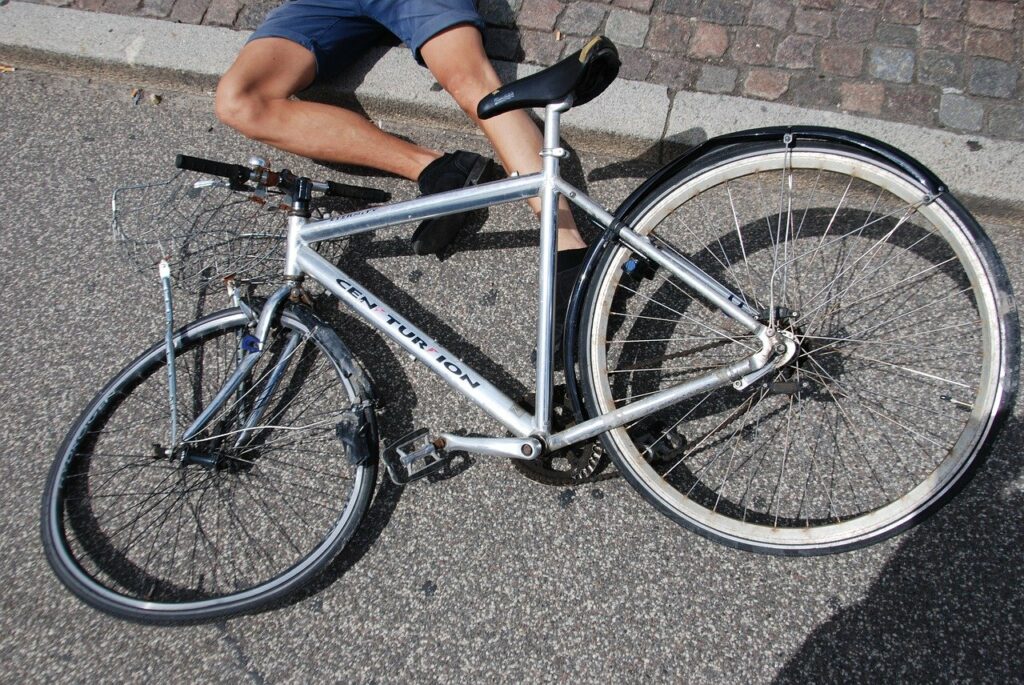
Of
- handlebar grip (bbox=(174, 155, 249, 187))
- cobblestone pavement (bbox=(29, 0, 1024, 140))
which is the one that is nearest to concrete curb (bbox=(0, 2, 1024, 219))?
cobblestone pavement (bbox=(29, 0, 1024, 140))

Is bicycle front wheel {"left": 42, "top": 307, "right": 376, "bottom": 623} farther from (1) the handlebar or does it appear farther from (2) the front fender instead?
(2) the front fender

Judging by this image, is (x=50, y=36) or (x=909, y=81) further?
(x=50, y=36)

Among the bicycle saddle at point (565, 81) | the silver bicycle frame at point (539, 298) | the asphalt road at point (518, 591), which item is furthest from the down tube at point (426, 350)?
the bicycle saddle at point (565, 81)

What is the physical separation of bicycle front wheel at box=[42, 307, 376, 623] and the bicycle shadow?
5.61 ft

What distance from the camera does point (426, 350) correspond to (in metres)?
2.35

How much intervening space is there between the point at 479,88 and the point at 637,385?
1.42 m

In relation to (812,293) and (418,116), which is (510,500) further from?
(418,116)

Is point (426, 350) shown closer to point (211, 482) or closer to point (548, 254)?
point (548, 254)

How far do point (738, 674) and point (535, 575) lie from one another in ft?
2.43

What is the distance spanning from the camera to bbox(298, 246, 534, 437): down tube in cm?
226

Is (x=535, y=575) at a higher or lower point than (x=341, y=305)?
lower

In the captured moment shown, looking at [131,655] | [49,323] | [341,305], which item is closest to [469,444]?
[341,305]

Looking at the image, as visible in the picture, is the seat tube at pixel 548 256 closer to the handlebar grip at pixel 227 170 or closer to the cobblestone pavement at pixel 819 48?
the handlebar grip at pixel 227 170

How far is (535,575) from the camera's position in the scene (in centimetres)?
246
